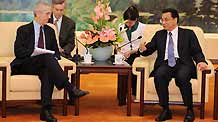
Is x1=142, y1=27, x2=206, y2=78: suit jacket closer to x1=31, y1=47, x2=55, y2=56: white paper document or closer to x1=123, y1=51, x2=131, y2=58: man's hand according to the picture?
x1=123, y1=51, x2=131, y2=58: man's hand

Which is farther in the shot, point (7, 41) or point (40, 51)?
point (7, 41)

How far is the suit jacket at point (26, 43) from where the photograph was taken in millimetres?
5613

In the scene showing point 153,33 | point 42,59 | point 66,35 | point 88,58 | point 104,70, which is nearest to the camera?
point 42,59

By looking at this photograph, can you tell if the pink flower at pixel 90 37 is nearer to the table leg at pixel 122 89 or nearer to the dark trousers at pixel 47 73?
the dark trousers at pixel 47 73

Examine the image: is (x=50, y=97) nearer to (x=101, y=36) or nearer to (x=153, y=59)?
(x=101, y=36)

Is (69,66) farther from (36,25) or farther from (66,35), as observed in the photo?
(66,35)

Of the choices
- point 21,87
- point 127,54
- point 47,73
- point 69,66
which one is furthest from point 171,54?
point 21,87

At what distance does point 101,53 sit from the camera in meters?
6.05

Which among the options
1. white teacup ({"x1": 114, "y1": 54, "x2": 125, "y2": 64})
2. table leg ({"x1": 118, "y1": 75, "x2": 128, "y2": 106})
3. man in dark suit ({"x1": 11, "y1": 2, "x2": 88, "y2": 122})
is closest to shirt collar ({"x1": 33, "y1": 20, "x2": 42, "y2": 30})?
man in dark suit ({"x1": 11, "y1": 2, "x2": 88, "y2": 122})

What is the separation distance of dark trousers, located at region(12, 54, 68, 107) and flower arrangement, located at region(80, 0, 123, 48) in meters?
0.64

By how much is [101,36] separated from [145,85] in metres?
0.78

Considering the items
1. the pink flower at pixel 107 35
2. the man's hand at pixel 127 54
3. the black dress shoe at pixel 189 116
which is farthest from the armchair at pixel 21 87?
the black dress shoe at pixel 189 116

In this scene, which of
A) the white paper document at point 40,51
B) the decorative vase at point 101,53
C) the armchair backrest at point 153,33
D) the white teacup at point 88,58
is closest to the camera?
the white paper document at point 40,51

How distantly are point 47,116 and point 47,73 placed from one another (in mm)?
454
